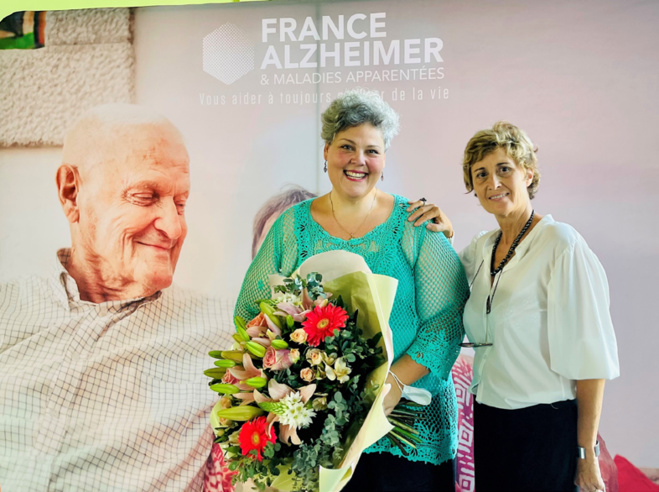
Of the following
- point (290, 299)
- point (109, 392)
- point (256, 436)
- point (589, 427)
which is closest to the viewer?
point (256, 436)

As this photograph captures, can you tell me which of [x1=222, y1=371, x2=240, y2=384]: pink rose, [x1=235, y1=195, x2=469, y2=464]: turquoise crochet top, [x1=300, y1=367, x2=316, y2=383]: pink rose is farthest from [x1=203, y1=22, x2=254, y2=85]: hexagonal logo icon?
[x1=300, y1=367, x2=316, y2=383]: pink rose

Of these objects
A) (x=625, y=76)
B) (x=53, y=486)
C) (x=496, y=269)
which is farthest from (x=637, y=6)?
(x=53, y=486)

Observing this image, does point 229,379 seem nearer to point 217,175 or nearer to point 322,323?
point 322,323

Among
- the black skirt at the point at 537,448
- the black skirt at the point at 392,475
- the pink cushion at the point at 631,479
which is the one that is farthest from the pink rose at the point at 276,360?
the pink cushion at the point at 631,479

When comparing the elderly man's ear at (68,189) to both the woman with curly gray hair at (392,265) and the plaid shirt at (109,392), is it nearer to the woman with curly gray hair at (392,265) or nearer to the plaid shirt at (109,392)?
→ the plaid shirt at (109,392)

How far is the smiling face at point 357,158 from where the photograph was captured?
1973mm

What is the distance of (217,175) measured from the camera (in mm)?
2736

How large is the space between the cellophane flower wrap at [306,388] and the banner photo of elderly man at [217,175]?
24.4 inches

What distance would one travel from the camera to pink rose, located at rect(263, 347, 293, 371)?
1.38 metres

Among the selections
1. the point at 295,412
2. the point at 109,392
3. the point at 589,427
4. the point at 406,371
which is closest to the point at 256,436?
the point at 295,412

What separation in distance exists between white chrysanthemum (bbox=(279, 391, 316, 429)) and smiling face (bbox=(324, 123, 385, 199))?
81 centimetres

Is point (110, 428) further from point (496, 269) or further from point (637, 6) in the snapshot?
point (637, 6)

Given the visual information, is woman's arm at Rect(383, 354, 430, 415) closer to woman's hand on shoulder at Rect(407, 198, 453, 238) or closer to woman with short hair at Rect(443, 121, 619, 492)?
woman with short hair at Rect(443, 121, 619, 492)

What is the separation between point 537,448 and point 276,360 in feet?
2.82
